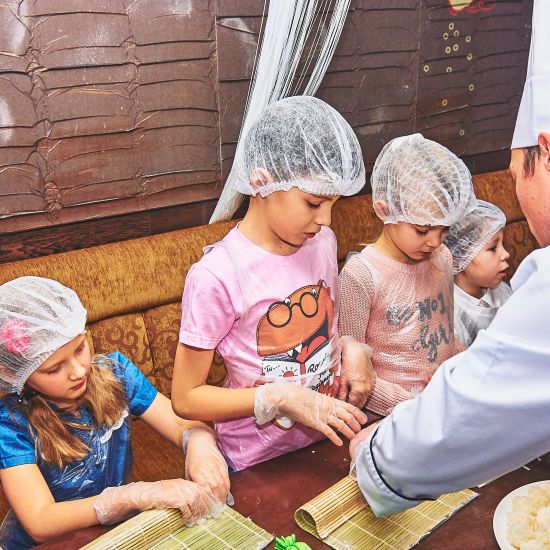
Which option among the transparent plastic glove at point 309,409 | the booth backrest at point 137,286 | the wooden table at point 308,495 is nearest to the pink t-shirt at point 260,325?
the transparent plastic glove at point 309,409

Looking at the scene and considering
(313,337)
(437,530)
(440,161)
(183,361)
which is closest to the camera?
(437,530)

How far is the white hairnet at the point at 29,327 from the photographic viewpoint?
143 cm

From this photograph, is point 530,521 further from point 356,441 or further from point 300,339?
point 300,339

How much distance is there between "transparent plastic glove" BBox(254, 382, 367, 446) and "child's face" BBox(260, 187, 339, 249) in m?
0.39

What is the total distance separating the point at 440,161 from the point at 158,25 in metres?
1.22

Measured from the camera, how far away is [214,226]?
273 centimetres

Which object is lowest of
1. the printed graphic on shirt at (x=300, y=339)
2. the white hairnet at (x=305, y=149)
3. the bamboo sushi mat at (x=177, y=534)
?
the bamboo sushi mat at (x=177, y=534)

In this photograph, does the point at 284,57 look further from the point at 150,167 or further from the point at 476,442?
the point at 476,442

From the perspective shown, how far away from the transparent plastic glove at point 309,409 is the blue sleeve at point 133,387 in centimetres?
35

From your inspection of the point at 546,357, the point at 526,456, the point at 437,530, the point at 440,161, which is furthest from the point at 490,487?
the point at 440,161

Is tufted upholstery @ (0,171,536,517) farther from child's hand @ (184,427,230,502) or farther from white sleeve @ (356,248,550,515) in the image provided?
white sleeve @ (356,248,550,515)

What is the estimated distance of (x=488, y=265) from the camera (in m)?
2.74

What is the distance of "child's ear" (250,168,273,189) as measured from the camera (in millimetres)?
1648

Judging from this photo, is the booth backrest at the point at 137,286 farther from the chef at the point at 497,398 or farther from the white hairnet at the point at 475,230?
the chef at the point at 497,398
